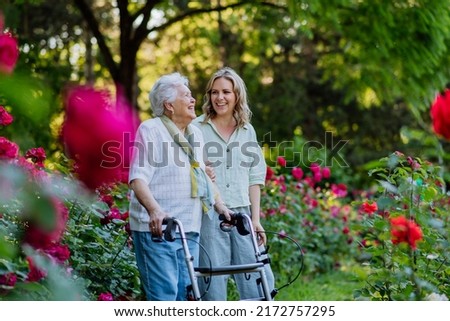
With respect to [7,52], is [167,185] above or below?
below

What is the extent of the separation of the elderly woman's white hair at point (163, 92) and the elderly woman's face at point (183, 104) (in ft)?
0.06

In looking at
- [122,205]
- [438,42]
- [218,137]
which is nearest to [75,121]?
[218,137]

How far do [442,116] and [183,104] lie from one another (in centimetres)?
172

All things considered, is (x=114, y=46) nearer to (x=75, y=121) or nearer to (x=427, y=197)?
(x=427, y=197)

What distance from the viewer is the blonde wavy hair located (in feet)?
13.8

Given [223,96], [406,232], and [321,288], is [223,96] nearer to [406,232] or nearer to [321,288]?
[406,232]

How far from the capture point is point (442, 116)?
2150 millimetres

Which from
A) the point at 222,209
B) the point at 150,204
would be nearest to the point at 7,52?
the point at 150,204

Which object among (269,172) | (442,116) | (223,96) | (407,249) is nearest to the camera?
(442,116)

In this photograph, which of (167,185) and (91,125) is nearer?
(91,125)

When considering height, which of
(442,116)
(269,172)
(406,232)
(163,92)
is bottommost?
(269,172)

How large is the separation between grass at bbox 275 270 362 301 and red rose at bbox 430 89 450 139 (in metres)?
3.61

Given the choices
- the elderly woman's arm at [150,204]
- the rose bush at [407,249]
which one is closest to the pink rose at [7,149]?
the elderly woman's arm at [150,204]

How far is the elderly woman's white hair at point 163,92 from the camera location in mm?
3684
